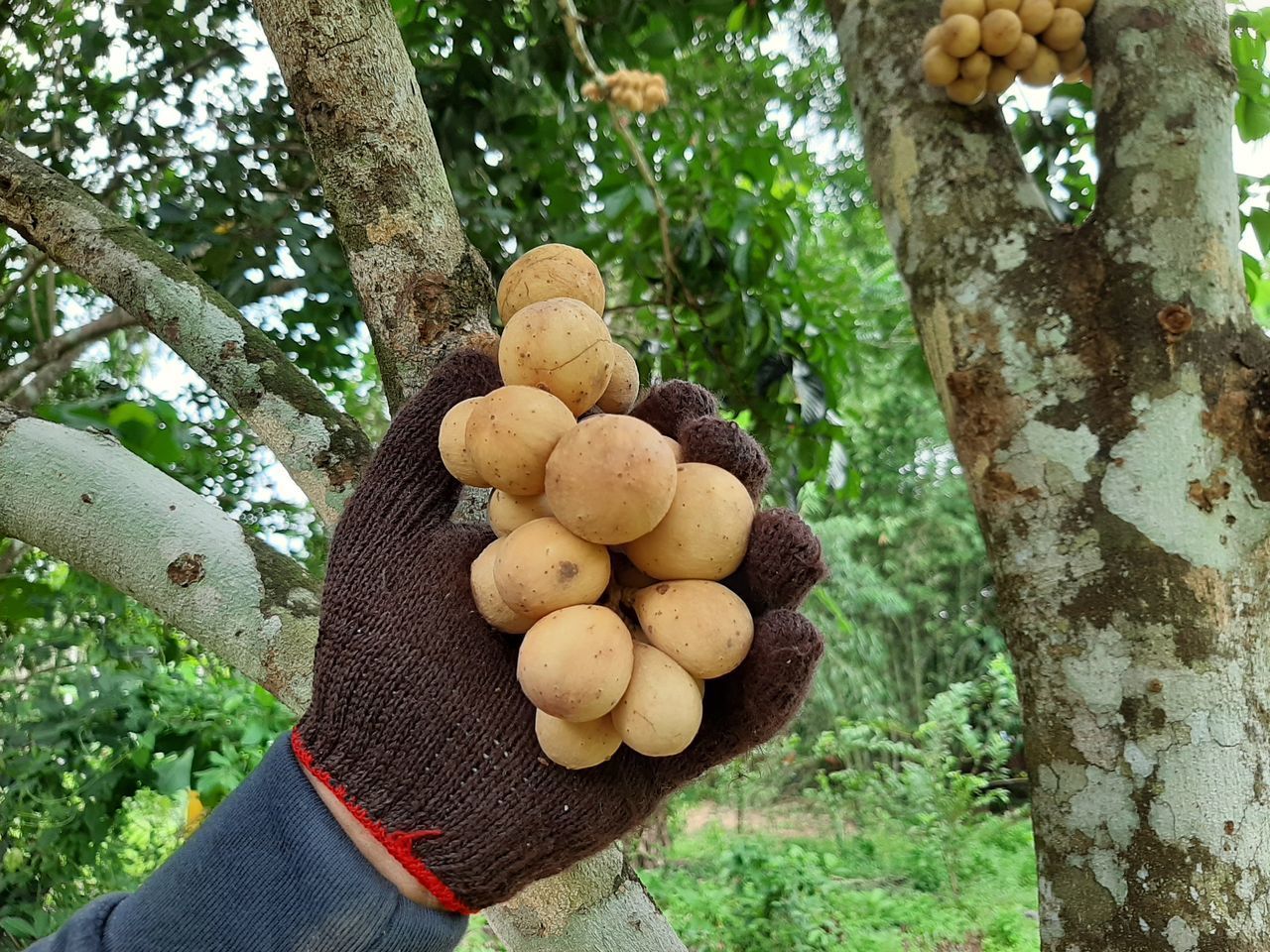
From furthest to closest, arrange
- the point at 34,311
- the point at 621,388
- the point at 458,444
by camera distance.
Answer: the point at 34,311
the point at 621,388
the point at 458,444

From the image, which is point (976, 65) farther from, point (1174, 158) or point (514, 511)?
point (514, 511)

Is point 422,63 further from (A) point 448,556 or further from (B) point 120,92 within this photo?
(A) point 448,556

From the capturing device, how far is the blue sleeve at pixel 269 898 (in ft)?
2.51

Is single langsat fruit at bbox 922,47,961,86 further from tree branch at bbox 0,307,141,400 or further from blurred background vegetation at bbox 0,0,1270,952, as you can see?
tree branch at bbox 0,307,141,400

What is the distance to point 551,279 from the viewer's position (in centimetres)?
82

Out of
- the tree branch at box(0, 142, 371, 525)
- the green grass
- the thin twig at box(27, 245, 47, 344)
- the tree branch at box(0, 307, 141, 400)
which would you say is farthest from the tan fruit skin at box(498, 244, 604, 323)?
the green grass

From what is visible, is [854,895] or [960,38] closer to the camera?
[960,38]

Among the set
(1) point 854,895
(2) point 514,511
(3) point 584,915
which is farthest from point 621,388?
(1) point 854,895

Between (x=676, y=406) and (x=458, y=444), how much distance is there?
212 millimetres

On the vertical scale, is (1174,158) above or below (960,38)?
below

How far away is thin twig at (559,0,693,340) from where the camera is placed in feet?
6.17

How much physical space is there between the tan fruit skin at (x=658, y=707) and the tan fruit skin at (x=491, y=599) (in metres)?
0.11

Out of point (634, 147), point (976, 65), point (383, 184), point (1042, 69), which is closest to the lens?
point (383, 184)

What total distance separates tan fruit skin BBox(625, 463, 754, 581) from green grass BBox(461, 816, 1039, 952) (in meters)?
3.78
